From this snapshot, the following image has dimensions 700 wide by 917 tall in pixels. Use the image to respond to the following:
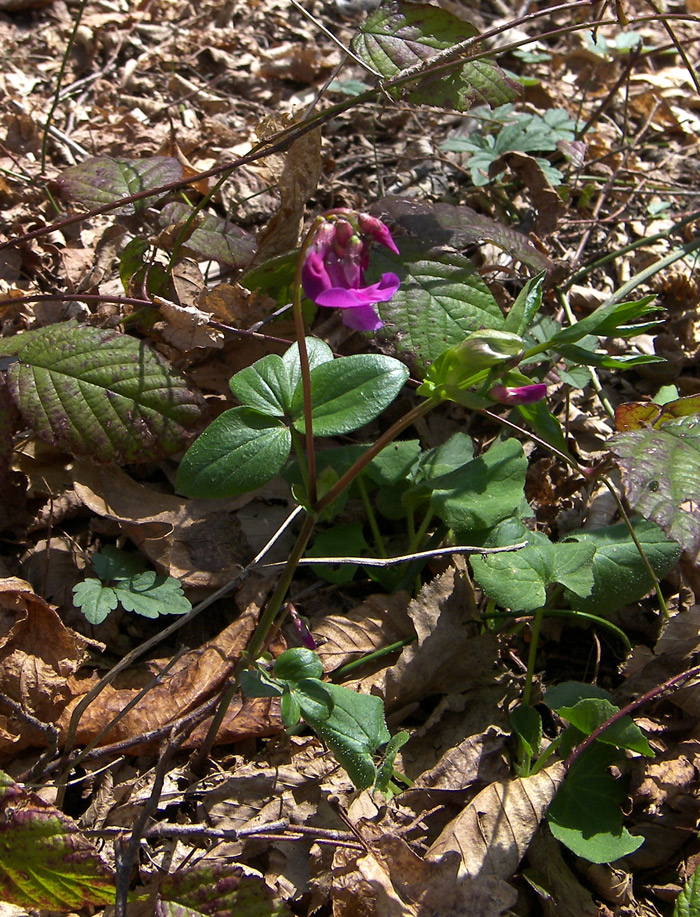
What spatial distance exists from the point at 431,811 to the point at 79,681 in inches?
38.5

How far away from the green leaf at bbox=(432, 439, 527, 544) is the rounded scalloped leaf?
722 millimetres

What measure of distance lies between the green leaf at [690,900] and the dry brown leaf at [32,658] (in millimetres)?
1531

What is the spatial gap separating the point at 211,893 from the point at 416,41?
233 cm

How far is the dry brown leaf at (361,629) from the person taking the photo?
2.05 meters

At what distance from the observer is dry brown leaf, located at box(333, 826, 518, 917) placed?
160cm

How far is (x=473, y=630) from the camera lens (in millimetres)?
2104

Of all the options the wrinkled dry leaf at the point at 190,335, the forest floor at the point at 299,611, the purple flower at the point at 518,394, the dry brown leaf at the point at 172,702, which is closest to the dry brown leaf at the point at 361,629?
the forest floor at the point at 299,611

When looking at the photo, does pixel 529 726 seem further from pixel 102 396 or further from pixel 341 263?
pixel 102 396

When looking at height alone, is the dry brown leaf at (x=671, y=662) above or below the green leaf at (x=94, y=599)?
below

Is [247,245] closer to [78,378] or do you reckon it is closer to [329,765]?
[78,378]

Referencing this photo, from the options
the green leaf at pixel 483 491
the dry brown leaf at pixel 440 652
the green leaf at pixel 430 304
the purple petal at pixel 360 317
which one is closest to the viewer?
the purple petal at pixel 360 317

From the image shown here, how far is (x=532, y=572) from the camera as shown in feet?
6.06

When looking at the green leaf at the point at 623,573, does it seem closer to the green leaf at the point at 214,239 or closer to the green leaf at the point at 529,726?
the green leaf at the point at 529,726

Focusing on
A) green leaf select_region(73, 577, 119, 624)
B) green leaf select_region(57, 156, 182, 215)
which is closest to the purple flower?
green leaf select_region(73, 577, 119, 624)
